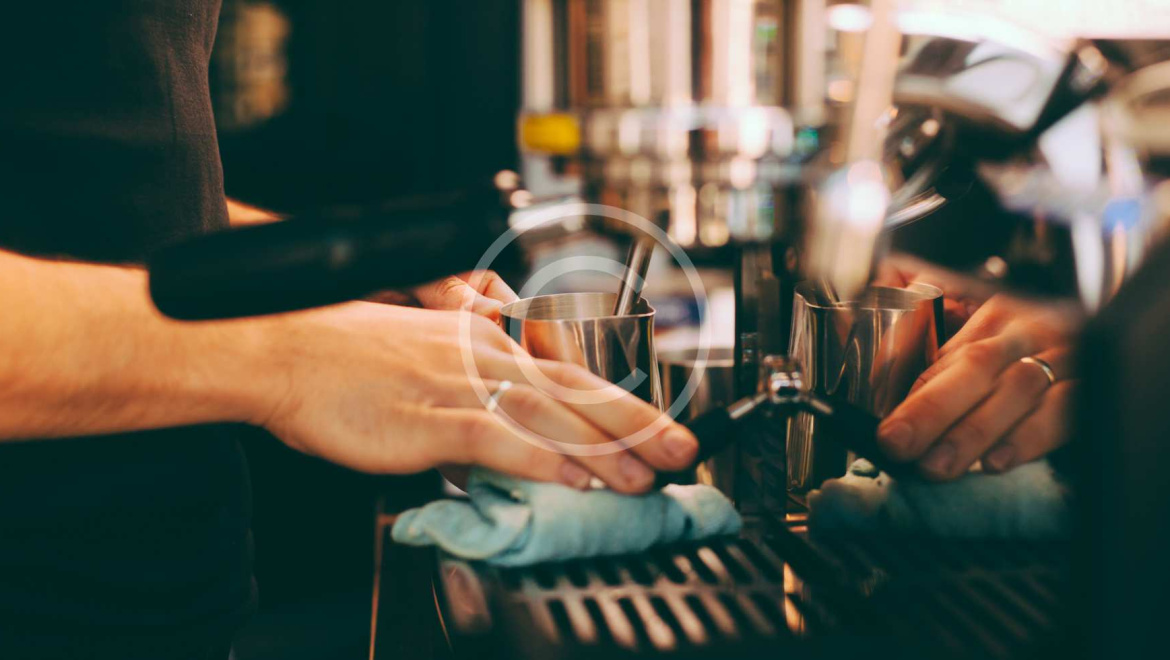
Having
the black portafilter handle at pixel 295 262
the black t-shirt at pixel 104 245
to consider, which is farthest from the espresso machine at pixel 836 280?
the black t-shirt at pixel 104 245

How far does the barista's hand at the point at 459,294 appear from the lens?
2.15ft

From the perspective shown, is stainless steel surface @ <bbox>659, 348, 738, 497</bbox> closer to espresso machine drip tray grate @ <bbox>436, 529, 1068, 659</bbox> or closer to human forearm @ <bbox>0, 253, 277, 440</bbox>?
espresso machine drip tray grate @ <bbox>436, 529, 1068, 659</bbox>

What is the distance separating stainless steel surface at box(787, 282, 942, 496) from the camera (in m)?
0.49

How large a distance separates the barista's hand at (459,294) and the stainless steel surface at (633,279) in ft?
0.40

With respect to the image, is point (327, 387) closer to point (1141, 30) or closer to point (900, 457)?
point (900, 457)

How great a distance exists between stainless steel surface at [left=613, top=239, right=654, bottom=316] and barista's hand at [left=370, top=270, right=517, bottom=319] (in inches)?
4.8

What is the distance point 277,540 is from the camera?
1809 mm

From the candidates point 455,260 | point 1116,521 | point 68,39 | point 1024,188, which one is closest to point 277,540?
point 68,39

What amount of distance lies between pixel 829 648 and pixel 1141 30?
3.26 ft

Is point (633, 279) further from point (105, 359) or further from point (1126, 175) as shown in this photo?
point (1126, 175)

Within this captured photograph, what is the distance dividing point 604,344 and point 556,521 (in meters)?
0.11

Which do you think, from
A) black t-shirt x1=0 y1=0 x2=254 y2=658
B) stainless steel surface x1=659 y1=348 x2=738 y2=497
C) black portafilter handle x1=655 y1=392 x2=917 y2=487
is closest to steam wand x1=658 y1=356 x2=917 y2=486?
black portafilter handle x1=655 y1=392 x2=917 y2=487

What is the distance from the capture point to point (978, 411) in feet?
1.45

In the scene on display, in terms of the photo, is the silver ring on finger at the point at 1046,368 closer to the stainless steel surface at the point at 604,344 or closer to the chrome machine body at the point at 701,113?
the stainless steel surface at the point at 604,344
